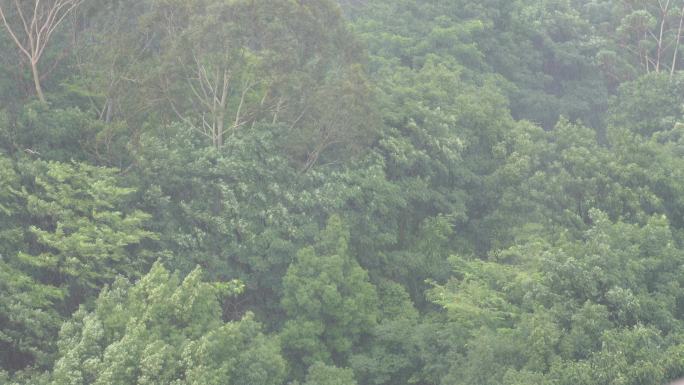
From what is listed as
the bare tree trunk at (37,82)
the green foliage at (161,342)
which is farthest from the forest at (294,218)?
the bare tree trunk at (37,82)

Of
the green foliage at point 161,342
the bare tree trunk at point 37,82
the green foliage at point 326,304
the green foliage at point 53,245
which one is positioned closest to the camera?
the green foliage at point 161,342

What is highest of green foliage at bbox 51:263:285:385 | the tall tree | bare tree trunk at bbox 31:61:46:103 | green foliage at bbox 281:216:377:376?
the tall tree

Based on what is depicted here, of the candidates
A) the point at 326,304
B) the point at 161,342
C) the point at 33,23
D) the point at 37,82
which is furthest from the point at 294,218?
the point at 33,23

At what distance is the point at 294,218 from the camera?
2073 centimetres

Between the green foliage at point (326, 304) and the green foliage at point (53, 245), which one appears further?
the green foliage at point (326, 304)

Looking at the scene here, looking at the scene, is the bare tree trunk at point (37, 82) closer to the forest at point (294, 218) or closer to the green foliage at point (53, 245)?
the forest at point (294, 218)

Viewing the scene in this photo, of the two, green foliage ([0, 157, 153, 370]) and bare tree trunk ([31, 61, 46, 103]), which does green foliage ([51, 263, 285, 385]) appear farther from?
bare tree trunk ([31, 61, 46, 103])

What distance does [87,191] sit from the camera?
60.1 ft

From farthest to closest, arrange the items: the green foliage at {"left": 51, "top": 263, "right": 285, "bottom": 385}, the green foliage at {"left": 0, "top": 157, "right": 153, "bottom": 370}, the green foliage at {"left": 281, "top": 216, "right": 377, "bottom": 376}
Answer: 1. the green foliage at {"left": 281, "top": 216, "right": 377, "bottom": 376}
2. the green foliage at {"left": 0, "top": 157, "right": 153, "bottom": 370}
3. the green foliage at {"left": 51, "top": 263, "right": 285, "bottom": 385}

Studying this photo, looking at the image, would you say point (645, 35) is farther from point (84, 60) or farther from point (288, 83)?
point (84, 60)

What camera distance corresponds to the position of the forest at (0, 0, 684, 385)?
647 inches

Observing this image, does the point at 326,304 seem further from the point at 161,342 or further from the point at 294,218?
the point at 161,342

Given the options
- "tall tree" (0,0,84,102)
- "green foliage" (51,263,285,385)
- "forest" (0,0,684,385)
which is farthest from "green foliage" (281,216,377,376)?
"tall tree" (0,0,84,102)

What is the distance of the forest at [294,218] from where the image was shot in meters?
16.4
